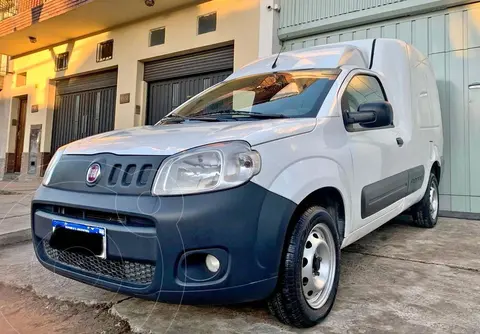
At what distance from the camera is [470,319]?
2297mm

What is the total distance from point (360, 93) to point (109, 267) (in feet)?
7.48

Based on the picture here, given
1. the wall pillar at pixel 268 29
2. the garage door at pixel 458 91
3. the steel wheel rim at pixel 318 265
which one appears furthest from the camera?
the wall pillar at pixel 268 29

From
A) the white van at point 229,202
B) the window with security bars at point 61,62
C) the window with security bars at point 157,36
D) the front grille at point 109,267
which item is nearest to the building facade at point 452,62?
the white van at point 229,202

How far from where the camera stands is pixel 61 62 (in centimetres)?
1177

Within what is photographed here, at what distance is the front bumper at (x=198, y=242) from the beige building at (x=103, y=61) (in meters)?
6.29

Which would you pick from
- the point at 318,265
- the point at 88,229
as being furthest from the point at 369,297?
the point at 88,229

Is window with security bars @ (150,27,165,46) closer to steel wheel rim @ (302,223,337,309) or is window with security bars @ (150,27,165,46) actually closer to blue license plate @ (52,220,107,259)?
blue license plate @ (52,220,107,259)

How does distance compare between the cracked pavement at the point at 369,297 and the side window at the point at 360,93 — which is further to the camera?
the side window at the point at 360,93

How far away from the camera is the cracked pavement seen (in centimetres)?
221

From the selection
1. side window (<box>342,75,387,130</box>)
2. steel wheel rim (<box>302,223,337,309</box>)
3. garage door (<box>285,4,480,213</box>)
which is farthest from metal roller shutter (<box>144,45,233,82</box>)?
steel wheel rim (<box>302,223,337,309</box>)

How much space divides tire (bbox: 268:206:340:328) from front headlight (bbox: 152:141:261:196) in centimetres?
47

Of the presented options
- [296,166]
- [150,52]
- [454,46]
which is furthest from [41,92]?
[296,166]

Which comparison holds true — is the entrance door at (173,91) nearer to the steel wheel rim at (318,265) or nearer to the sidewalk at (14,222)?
the sidewalk at (14,222)

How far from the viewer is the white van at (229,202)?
178 centimetres
